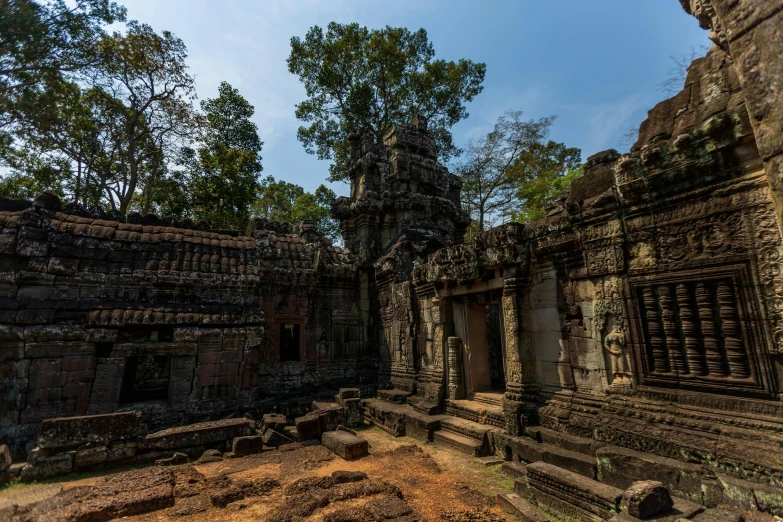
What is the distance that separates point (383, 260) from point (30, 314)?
772 cm

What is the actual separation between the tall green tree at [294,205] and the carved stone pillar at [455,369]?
16.3 m

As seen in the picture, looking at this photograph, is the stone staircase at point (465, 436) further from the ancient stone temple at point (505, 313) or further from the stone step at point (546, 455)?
the stone step at point (546, 455)

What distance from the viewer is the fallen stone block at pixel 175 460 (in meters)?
6.14

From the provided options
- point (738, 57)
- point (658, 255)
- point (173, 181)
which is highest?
point (173, 181)

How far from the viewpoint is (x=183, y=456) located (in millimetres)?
6316

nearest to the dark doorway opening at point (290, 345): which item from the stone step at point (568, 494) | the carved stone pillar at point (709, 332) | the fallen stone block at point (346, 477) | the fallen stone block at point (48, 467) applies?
the fallen stone block at point (48, 467)

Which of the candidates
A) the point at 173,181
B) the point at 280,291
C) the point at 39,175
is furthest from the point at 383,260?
the point at 39,175

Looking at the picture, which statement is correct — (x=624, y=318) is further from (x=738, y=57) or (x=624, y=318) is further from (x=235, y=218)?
(x=235, y=218)

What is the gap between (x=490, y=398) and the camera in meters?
7.02

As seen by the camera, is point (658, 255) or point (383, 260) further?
point (383, 260)

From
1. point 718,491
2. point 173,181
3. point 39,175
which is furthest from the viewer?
point 173,181

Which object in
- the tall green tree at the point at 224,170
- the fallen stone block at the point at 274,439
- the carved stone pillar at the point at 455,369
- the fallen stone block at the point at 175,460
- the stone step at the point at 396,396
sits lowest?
the fallen stone block at the point at 175,460

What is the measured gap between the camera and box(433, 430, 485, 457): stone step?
19.6 ft

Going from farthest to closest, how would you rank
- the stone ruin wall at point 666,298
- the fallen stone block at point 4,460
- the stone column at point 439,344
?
the stone column at point 439,344, the fallen stone block at point 4,460, the stone ruin wall at point 666,298
